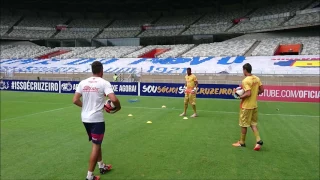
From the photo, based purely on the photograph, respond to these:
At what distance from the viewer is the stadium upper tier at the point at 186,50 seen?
3731 centimetres

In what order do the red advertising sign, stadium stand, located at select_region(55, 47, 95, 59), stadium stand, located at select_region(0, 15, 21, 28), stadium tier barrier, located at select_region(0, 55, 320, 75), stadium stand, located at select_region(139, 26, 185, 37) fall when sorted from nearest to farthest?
the red advertising sign, stadium tier barrier, located at select_region(0, 55, 320, 75), stadium stand, located at select_region(55, 47, 95, 59), stadium stand, located at select_region(139, 26, 185, 37), stadium stand, located at select_region(0, 15, 21, 28)

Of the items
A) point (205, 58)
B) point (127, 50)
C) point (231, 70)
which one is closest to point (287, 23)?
point (205, 58)

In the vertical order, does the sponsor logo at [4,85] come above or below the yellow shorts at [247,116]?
below

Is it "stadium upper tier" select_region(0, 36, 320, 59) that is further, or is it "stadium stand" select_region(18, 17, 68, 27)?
"stadium stand" select_region(18, 17, 68, 27)

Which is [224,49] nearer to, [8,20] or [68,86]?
[68,86]

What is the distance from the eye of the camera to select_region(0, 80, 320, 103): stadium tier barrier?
20344 mm

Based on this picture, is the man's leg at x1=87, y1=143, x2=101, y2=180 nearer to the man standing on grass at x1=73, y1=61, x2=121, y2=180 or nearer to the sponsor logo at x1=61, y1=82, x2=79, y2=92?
the man standing on grass at x1=73, y1=61, x2=121, y2=180

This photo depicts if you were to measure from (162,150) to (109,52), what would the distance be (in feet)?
142

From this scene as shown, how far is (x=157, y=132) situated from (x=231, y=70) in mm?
23077

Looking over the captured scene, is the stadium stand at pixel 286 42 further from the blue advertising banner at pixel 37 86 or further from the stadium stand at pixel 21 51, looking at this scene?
the stadium stand at pixel 21 51

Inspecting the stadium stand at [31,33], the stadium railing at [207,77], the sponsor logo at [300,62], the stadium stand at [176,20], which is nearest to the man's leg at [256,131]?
Answer: the stadium railing at [207,77]

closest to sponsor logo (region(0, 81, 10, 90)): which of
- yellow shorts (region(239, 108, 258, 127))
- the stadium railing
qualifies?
the stadium railing

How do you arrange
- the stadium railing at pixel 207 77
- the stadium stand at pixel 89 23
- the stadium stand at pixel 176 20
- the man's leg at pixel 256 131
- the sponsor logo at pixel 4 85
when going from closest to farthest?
the man's leg at pixel 256 131, the stadium railing at pixel 207 77, the sponsor logo at pixel 4 85, the stadium stand at pixel 176 20, the stadium stand at pixel 89 23

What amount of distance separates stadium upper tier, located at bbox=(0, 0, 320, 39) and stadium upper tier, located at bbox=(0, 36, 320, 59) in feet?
8.70
